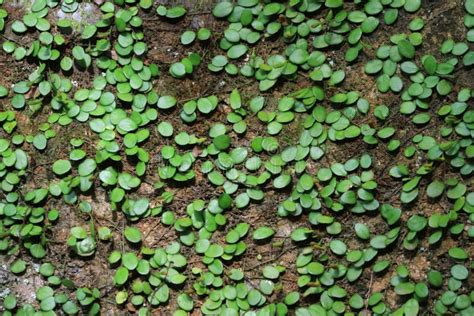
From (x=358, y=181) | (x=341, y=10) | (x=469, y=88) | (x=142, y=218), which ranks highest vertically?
(x=341, y=10)

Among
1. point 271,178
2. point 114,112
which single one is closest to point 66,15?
point 114,112

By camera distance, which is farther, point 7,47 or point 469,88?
point 7,47

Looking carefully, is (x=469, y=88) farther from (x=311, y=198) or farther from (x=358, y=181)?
(x=311, y=198)

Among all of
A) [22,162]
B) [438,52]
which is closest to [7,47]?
[22,162]

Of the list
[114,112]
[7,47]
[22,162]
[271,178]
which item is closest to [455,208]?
[271,178]

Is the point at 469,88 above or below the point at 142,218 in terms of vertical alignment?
above

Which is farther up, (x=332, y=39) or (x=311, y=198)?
(x=332, y=39)

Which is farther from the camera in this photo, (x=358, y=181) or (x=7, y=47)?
(x=7, y=47)

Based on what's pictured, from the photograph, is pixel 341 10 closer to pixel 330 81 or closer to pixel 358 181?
pixel 330 81
